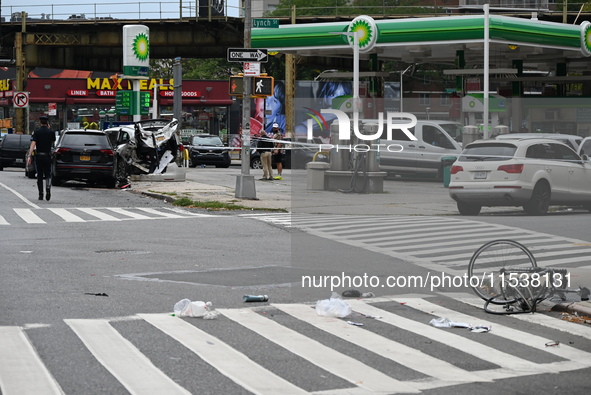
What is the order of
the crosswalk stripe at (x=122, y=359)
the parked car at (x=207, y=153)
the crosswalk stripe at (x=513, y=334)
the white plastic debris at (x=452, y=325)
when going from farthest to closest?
the parked car at (x=207, y=153) < the white plastic debris at (x=452, y=325) < the crosswalk stripe at (x=513, y=334) < the crosswalk stripe at (x=122, y=359)

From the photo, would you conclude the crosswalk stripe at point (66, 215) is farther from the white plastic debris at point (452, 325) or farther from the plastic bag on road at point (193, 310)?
the white plastic debris at point (452, 325)

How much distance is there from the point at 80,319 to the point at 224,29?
45303 mm

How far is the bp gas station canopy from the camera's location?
37.3 metres

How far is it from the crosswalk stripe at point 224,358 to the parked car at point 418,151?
6.91 metres

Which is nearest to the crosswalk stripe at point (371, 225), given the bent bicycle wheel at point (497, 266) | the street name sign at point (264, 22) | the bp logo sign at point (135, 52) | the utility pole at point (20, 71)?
the bent bicycle wheel at point (497, 266)

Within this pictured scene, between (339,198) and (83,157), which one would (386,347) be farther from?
(83,157)

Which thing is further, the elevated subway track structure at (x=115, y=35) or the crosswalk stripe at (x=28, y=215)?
the elevated subway track structure at (x=115, y=35)

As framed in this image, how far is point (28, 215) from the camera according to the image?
67.5ft

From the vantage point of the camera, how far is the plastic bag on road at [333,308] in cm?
993

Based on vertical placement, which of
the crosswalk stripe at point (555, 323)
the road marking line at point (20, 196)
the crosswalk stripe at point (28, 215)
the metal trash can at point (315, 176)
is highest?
the metal trash can at point (315, 176)

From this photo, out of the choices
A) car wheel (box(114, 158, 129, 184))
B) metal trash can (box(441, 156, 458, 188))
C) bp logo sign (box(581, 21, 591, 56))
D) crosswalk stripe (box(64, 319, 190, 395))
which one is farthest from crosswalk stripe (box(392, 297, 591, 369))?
bp logo sign (box(581, 21, 591, 56))

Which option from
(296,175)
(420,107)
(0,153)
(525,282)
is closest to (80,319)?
(525,282)

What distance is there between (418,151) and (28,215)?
895 centimetres

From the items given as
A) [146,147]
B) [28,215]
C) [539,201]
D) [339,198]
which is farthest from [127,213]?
[146,147]
